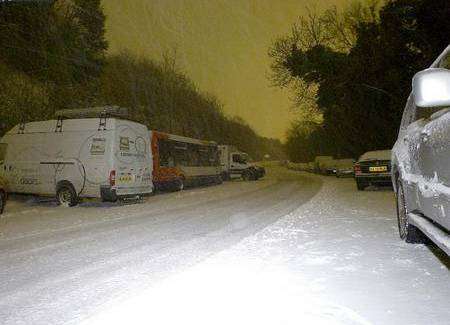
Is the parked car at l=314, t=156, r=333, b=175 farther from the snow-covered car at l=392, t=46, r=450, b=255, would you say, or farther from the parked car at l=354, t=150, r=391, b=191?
the snow-covered car at l=392, t=46, r=450, b=255

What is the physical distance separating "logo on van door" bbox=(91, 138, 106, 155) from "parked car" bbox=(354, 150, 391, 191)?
1104cm

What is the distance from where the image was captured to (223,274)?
5094 millimetres

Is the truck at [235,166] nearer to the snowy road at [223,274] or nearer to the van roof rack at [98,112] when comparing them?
the van roof rack at [98,112]

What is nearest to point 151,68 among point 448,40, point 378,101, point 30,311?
point 378,101

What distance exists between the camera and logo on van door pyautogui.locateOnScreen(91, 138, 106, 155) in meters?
13.9

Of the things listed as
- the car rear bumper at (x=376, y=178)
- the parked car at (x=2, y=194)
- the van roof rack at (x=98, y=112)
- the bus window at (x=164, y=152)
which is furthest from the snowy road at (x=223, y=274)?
the bus window at (x=164, y=152)

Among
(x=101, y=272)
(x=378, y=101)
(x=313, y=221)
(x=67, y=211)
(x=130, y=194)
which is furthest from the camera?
(x=378, y=101)

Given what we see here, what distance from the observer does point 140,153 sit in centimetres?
1535

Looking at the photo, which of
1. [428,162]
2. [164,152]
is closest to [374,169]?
[164,152]

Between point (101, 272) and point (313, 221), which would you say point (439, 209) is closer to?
point (101, 272)

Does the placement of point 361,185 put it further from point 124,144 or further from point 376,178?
point 124,144

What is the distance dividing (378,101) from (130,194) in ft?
71.1

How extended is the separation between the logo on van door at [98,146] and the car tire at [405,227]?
9674mm

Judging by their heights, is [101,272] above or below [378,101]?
below
